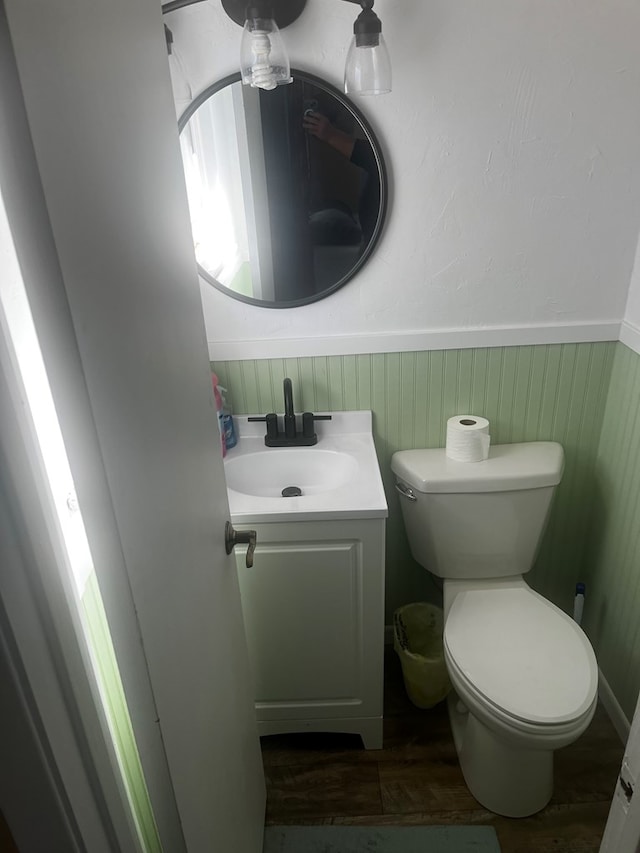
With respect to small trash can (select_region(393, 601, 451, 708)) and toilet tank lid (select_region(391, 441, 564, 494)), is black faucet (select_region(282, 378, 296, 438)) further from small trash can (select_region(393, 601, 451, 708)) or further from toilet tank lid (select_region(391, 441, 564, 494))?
small trash can (select_region(393, 601, 451, 708))

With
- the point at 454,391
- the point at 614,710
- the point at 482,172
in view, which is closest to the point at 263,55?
the point at 482,172

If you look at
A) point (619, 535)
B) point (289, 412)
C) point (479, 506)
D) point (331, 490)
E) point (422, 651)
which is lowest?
point (422, 651)

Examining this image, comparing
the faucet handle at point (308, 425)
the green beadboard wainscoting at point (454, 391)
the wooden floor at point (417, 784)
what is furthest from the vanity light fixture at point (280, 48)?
the wooden floor at point (417, 784)

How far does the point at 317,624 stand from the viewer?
1544 millimetres

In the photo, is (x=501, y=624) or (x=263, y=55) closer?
(x=263, y=55)

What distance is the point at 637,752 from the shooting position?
2.79 ft

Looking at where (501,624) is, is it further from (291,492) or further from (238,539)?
(238,539)

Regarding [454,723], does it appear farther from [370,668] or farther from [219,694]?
[219,694]

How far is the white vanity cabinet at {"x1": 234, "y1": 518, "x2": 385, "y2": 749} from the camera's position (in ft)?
Answer: 4.75

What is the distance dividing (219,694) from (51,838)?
0.47 metres

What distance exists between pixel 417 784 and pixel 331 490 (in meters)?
0.89

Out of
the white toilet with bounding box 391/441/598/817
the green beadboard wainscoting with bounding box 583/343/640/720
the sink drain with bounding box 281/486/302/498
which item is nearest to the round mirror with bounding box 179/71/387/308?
A: the sink drain with bounding box 281/486/302/498

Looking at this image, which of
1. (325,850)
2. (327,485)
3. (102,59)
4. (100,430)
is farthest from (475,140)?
(325,850)

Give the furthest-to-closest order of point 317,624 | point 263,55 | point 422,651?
point 422,651, point 317,624, point 263,55
